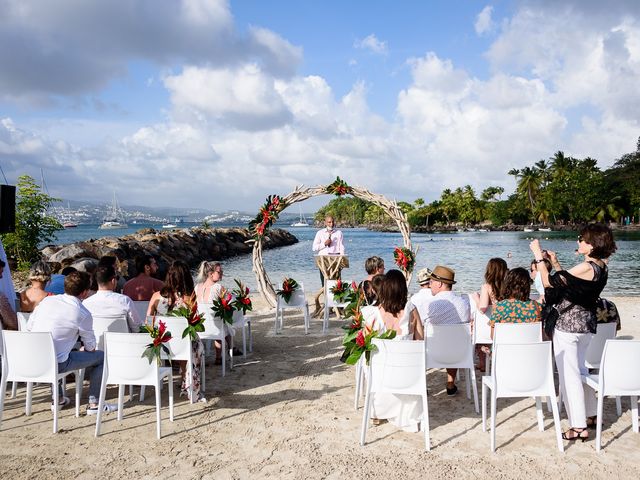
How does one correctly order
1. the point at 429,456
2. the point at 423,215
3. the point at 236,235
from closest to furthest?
the point at 429,456 < the point at 236,235 < the point at 423,215

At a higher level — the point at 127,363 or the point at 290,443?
the point at 127,363

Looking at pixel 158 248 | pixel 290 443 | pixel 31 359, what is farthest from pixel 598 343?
pixel 158 248

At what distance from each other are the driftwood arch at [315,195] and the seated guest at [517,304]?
5403mm

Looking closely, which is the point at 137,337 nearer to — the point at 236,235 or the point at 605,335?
the point at 605,335

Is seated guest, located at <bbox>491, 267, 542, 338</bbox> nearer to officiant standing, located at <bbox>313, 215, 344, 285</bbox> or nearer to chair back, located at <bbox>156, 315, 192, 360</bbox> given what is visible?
chair back, located at <bbox>156, 315, 192, 360</bbox>

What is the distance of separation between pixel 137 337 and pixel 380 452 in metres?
2.48

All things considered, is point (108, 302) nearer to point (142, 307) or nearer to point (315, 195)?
point (142, 307)

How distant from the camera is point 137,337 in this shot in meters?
4.62

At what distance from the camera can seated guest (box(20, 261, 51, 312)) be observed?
5777 millimetres

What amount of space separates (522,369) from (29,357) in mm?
4631

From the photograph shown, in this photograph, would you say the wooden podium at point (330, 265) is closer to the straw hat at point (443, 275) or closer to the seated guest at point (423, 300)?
the seated guest at point (423, 300)

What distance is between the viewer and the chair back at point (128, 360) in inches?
183

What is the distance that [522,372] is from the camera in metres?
4.27

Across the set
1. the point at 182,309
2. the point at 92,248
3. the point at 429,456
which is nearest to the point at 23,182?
the point at 92,248
